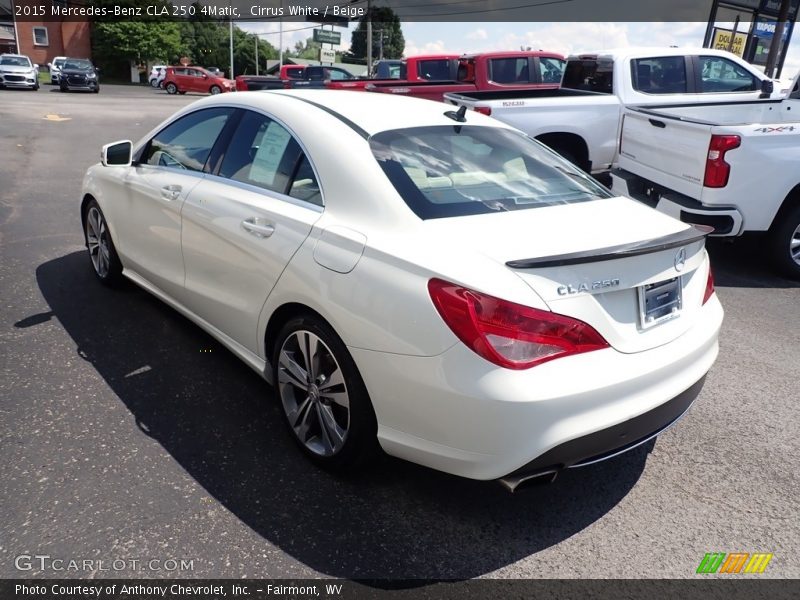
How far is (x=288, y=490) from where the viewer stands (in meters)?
2.92

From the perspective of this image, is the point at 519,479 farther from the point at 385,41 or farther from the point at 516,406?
the point at 385,41

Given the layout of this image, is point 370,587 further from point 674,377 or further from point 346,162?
point 346,162

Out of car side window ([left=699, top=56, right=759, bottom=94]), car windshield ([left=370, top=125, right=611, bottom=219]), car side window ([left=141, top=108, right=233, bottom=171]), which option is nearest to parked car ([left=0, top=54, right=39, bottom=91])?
car side window ([left=699, top=56, right=759, bottom=94])

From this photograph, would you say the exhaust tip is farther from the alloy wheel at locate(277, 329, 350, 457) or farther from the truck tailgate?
the truck tailgate

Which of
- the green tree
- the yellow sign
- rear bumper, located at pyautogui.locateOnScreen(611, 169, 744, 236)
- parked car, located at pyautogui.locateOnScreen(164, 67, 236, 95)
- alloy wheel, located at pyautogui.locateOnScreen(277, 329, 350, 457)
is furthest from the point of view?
the green tree

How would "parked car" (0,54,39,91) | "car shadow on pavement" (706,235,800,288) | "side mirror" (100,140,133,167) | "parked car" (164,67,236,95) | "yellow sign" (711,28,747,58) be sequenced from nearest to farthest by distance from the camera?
"side mirror" (100,140,133,167) < "car shadow on pavement" (706,235,800,288) < "yellow sign" (711,28,747,58) < "parked car" (0,54,39,91) < "parked car" (164,67,236,95)

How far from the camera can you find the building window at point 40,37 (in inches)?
2376

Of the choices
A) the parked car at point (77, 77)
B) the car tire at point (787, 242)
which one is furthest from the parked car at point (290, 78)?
the car tire at point (787, 242)

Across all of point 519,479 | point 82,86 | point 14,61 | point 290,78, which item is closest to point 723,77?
point 519,479

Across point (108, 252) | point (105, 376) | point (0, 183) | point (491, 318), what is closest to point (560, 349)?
point (491, 318)

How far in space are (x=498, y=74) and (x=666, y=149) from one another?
7.39 metres

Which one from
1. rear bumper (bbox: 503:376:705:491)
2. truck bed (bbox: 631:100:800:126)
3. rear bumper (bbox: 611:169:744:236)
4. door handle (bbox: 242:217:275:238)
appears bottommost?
rear bumper (bbox: 503:376:705:491)

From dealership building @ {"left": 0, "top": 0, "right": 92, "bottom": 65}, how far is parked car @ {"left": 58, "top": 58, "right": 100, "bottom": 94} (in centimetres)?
3019

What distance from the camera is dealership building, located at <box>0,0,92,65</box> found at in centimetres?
5897
